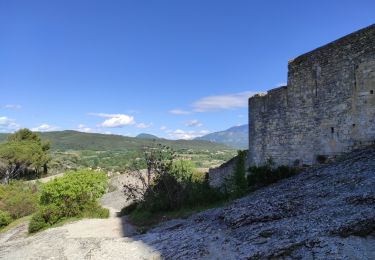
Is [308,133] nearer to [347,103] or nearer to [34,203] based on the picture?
[347,103]

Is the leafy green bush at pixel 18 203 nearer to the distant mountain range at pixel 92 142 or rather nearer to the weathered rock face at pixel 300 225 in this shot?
the weathered rock face at pixel 300 225

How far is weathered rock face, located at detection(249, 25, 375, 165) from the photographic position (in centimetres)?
1420

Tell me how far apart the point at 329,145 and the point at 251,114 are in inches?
255

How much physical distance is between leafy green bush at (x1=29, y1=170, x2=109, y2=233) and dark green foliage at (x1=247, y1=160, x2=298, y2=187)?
1083cm

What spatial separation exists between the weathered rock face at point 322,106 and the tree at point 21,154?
146ft

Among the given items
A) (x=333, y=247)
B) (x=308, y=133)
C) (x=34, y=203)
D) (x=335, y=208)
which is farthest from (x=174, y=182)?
(x=34, y=203)

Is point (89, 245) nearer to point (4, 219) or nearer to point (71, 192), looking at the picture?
point (71, 192)

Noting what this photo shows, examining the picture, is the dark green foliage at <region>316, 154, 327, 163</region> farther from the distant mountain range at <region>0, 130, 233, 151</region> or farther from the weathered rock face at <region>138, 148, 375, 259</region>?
the distant mountain range at <region>0, 130, 233, 151</region>

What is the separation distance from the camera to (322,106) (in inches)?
644

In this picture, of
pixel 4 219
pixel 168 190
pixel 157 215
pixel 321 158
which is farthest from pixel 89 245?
pixel 4 219

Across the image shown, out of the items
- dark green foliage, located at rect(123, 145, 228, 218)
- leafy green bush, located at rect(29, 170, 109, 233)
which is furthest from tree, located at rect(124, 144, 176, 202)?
leafy green bush, located at rect(29, 170, 109, 233)

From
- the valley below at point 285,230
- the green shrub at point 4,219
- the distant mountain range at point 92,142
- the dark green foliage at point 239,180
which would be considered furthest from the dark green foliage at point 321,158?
the distant mountain range at point 92,142

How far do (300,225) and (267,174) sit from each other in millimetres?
10430

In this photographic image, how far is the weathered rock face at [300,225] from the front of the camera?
765cm
